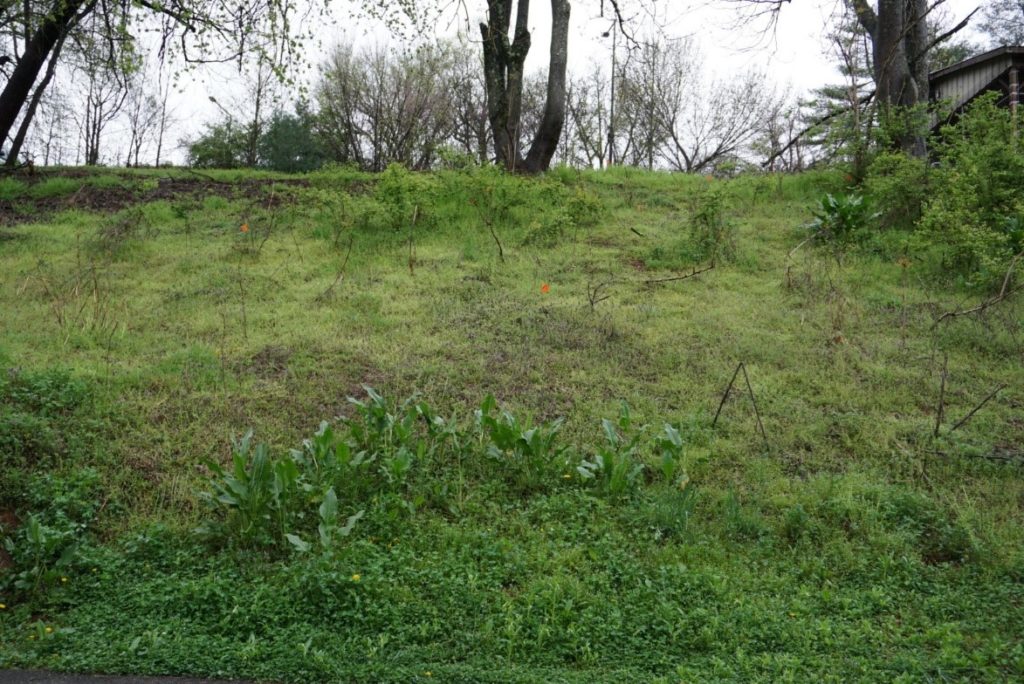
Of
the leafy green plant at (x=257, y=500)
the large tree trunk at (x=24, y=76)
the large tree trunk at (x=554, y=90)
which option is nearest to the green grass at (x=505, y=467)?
the leafy green plant at (x=257, y=500)

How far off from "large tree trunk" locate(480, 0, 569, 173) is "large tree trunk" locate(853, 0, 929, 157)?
4.77 m

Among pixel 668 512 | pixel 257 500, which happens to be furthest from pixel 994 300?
pixel 257 500

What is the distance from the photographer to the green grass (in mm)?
3955

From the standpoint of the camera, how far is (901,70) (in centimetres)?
1258

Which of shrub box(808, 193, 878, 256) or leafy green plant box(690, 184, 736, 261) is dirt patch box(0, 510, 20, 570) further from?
shrub box(808, 193, 878, 256)

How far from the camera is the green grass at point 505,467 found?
396 centimetres

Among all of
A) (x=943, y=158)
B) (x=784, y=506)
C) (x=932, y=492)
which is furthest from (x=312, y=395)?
(x=943, y=158)

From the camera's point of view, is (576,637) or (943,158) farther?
(943,158)

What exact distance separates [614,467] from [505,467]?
75cm

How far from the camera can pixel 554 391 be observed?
673cm

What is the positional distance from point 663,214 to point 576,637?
358 inches

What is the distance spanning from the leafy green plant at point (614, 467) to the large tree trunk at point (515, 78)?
322 inches

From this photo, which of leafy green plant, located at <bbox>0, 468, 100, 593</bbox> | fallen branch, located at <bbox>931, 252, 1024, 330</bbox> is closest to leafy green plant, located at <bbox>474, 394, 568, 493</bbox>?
leafy green plant, located at <bbox>0, 468, 100, 593</bbox>

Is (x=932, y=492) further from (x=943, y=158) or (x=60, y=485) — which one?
(x=943, y=158)
